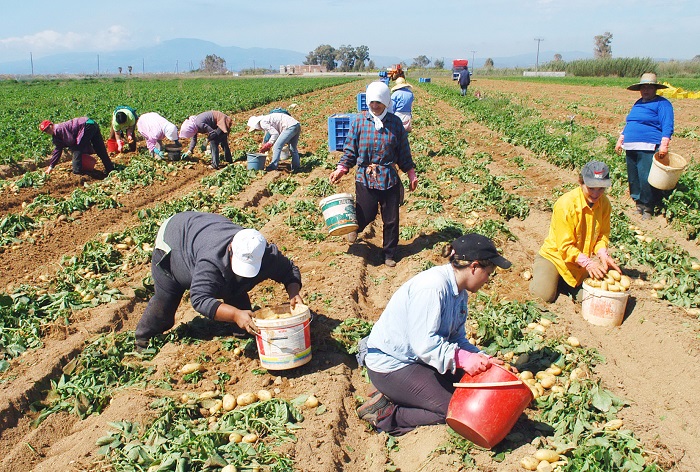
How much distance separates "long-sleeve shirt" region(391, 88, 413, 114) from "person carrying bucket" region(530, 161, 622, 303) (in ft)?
18.1

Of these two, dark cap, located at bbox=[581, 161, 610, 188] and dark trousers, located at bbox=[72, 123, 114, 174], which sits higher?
dark cap, located at bbox=[581, 161, 610, 188]

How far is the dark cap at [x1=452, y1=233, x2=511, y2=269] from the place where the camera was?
3.41 m

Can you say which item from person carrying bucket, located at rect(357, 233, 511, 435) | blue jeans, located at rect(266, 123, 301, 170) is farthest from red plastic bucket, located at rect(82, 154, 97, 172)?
person carrying bucket, located at rect(357, 233, 511, 435)

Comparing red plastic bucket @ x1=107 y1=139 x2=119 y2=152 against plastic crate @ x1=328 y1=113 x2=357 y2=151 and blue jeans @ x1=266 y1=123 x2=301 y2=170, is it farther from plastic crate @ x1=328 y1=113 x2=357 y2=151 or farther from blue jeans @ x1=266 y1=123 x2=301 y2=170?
plastic crate @ x1=328 y1=113 x2=357 y2=151

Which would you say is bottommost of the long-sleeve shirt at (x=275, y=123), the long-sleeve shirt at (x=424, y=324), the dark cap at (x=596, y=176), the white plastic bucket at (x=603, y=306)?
the white plastic bucket at (x=603, y=306)

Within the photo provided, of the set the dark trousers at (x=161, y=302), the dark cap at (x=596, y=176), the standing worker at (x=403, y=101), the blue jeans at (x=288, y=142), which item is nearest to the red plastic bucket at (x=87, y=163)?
the blue jeans at (x=288, y=142)

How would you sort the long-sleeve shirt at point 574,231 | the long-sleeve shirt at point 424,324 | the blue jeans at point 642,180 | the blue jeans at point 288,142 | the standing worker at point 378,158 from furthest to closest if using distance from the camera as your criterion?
the blue jeans at point 288,142 → the blue jeans at point 642,180 → the standing worker at point 378,158 → the long-sleeve shirt at point 574,231 → the long-sleeve shirt at point 424,324

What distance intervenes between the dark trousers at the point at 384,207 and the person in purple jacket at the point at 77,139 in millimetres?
6586

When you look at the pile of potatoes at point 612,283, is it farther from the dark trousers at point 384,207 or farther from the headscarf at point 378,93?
the headscarf at point 378,93

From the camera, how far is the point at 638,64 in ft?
183

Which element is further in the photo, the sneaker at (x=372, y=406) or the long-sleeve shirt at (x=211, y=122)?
the long-sleeve shirt at (x=211, y=122)

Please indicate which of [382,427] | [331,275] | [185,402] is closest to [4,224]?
[331,275]

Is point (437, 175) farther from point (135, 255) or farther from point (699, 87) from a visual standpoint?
point (699, 87)

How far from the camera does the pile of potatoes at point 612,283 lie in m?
5.21
